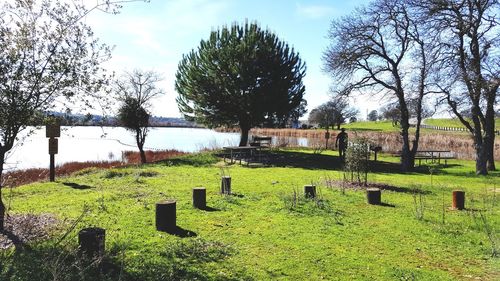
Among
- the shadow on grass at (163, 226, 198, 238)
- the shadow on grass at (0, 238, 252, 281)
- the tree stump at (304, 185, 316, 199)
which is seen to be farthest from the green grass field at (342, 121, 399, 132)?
the shadow on grass at (0, 238, 252, 281)

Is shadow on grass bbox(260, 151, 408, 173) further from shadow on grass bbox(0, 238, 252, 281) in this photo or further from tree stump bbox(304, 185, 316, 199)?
shadow on grass bbox(0, 238, 252, 281)

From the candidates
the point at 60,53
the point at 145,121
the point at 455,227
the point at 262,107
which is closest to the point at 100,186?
the point at 60,53

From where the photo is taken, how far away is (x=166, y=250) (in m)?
6.27

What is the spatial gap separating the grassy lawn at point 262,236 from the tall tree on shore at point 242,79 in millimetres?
13488

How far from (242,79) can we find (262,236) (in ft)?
64.0

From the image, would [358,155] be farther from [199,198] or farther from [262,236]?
[262,236]

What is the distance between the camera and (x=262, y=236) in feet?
24.1

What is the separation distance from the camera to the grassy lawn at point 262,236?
18.3 ft

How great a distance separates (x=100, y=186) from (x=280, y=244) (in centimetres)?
775

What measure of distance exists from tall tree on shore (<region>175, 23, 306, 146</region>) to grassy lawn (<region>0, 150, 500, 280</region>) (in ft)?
44.3

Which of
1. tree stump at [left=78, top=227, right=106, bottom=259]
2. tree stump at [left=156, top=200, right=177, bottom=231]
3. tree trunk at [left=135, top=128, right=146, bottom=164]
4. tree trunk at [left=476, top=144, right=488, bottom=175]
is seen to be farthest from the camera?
tree trunk at [left=135, top=128, right=146, bottom=164]

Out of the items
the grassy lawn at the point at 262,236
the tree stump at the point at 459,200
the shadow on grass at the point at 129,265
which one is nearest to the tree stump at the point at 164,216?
the grassy lawn at the point at 262,236

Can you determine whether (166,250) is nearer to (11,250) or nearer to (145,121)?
(11,250)

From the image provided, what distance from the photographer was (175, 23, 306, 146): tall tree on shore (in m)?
26.3
